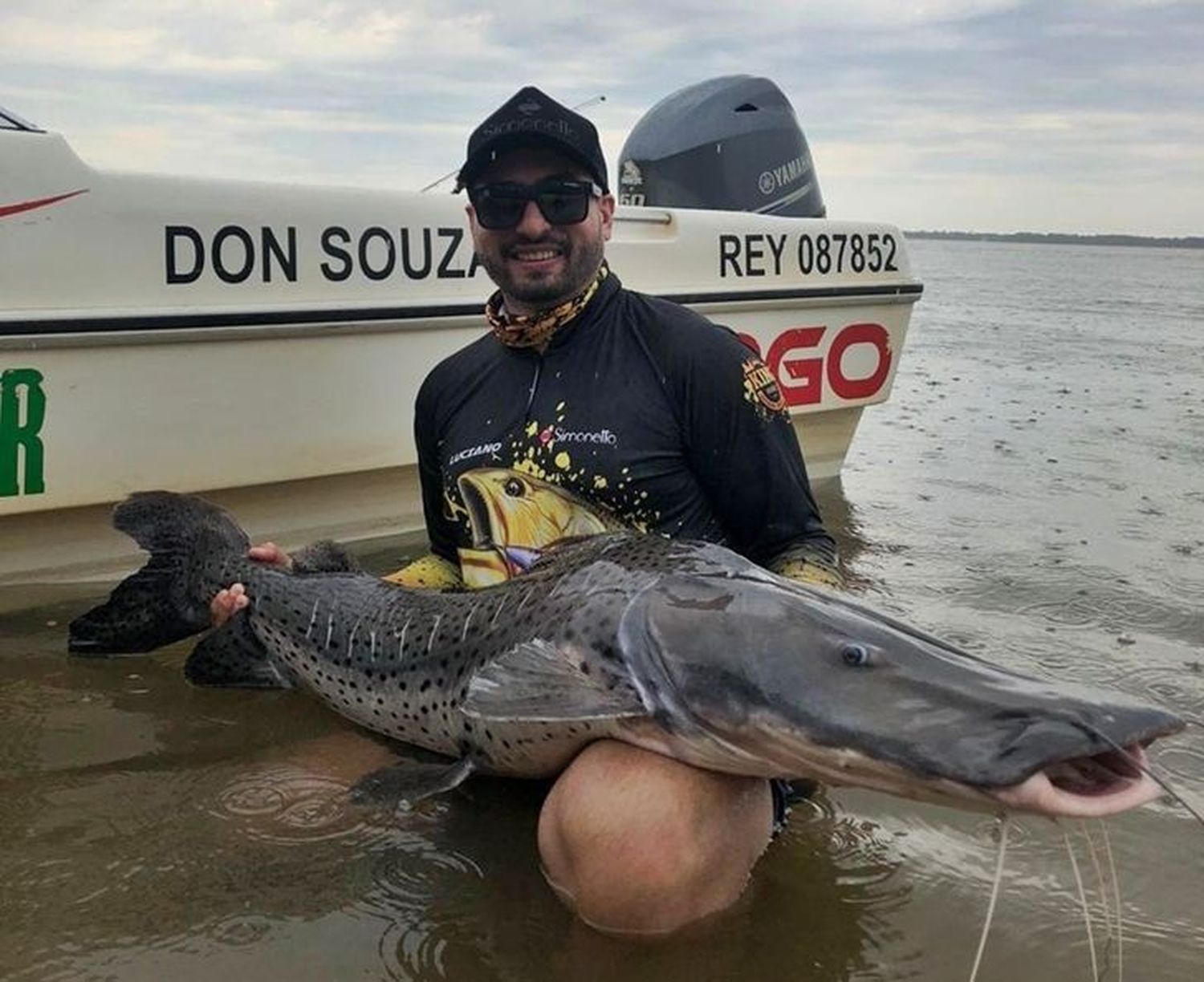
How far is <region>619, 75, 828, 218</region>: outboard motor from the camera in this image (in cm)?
742

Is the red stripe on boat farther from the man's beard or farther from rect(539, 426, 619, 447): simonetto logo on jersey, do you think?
rect(539, 426, 619, 447): simonetto logo on jersey

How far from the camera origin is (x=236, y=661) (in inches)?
149

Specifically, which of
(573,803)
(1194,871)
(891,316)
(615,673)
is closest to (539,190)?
(615,673)

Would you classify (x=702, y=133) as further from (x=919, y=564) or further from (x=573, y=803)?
(x=573, y=803)

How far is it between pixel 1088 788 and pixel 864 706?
0.41m

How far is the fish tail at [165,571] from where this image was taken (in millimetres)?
3930

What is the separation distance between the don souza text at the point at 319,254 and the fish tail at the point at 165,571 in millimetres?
1014

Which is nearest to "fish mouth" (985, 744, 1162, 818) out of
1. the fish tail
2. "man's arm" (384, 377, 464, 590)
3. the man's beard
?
the man's beard

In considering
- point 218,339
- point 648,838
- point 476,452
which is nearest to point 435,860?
point 648,838

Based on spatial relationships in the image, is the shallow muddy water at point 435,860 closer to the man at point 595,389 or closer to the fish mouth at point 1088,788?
the man at point 595,389

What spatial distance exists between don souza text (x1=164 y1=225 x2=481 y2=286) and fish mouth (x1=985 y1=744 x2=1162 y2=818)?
11.8 ft

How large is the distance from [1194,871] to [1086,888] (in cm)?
31

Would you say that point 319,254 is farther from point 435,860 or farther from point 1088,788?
point 1088,788

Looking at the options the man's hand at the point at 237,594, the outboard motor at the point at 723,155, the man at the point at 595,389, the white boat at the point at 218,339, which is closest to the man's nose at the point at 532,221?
the man at the point at 595,389
